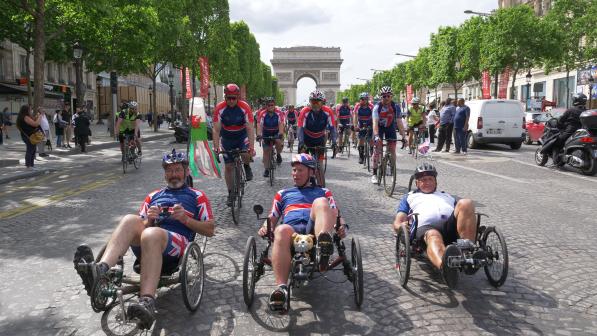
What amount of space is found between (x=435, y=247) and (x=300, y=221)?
1053 millimetres

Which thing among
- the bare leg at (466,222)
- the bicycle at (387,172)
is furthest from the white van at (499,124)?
the bare leg at (466,222)

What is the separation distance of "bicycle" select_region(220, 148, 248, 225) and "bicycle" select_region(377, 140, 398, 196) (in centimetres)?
256

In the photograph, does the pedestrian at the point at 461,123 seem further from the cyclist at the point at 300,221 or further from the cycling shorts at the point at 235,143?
the cyclist at the point at 300,221

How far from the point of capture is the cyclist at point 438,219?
3857mm

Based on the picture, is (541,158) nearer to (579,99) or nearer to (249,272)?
(579,99)

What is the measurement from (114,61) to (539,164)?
22484mm

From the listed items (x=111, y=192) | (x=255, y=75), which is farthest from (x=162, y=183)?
(x=255, y=75)

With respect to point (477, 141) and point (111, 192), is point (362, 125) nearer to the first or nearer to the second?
point (111, 192)

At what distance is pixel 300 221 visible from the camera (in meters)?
4.25

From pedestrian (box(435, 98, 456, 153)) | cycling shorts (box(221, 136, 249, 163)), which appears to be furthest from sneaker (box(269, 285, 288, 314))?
pedestrian (box(435, 98, 456, 153))

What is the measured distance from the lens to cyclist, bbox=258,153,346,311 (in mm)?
3592

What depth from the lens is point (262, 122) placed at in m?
10.9

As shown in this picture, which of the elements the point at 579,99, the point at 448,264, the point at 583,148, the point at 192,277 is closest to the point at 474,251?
the point at 448,264

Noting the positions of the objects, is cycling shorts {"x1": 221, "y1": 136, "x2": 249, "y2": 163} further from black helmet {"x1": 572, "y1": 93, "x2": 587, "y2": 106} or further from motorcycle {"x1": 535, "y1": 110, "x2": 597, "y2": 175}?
black helmet {"x1": 572, "y1": 93, "x2": 587, "y2": 106}
